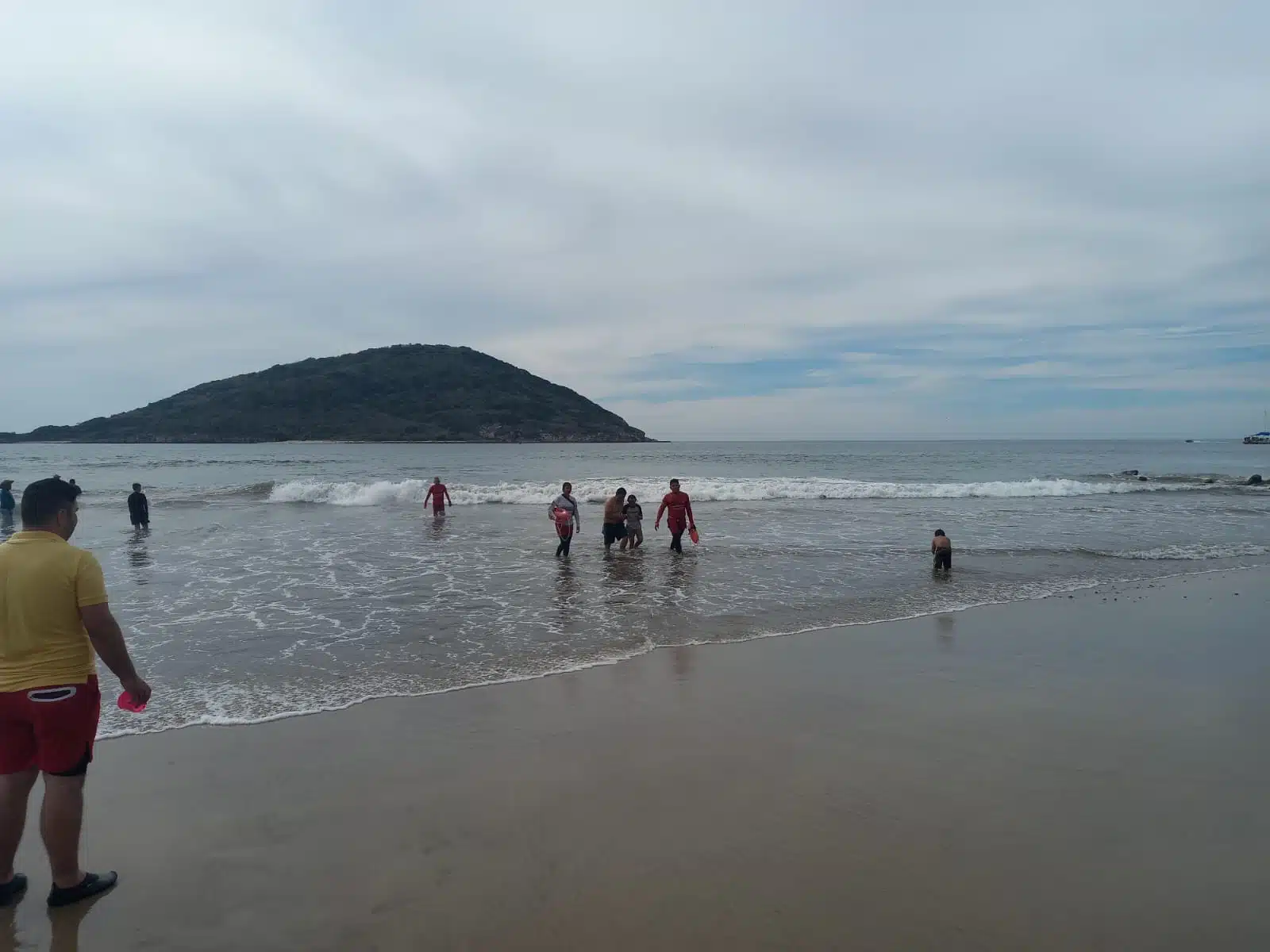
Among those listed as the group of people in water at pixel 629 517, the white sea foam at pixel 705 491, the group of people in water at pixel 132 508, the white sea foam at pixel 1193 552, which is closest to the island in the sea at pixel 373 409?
the white sea foam at pixel 705 491

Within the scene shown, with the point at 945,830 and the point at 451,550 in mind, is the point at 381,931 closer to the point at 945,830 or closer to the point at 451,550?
the point at 945,830

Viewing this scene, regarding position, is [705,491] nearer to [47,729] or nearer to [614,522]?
[614,522]

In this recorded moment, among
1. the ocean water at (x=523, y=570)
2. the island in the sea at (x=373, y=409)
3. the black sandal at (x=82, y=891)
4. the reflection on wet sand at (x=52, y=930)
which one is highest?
the island in the sea at (x=373, y=409)

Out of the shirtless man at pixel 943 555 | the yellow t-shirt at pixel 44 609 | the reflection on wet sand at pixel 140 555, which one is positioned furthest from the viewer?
the shirtless man at pixel 943 555

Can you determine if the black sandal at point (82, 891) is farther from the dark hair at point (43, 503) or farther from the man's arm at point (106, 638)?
the dark hair at point (43, 503)

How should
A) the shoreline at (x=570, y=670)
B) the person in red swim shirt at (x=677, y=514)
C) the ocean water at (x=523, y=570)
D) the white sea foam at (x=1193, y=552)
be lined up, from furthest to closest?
A: the person in red swim shirt at (x=677, y=514) → the white sea foam at (x=1193, y=552) → the ocean water at (x=523, y=570) → the shoreline at (x=570, y=670)

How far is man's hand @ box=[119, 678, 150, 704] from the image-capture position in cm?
374

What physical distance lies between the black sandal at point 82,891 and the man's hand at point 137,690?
850 mm

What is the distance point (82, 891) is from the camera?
12.0 ft

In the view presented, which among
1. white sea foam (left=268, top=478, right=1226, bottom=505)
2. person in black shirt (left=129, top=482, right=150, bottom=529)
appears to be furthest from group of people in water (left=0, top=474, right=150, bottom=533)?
white sea foam (left=268, top=478, right=1226, bottom=505)

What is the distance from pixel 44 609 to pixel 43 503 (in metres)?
0.52

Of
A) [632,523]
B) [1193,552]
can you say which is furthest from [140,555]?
[1193,552]

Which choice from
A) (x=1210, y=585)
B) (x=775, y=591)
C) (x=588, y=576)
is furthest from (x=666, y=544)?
(x=1210, y=585)

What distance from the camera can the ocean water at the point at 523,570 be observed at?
782cm
